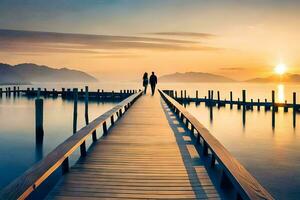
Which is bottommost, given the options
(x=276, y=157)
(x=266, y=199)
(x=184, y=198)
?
(x=276, y=157)

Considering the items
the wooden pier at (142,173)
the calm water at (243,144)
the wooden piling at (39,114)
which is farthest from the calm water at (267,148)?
the wooden piling at (39,114)

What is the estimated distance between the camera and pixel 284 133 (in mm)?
24625

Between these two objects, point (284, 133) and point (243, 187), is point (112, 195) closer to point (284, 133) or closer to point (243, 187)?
point (243, 187)

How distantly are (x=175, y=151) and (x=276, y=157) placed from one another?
10.2 metres

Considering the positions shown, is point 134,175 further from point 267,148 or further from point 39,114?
point 267,148

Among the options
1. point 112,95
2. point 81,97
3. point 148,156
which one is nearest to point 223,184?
point 148,156

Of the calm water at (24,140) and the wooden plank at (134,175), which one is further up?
the wooden plank at (134,175)

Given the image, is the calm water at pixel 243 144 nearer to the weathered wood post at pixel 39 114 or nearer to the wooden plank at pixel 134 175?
the weathered wood post at pixel 39 114

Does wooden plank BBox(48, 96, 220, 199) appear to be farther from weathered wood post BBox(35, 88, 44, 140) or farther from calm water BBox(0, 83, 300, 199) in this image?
weathered wood post BBox(35, 88, 44, 140)

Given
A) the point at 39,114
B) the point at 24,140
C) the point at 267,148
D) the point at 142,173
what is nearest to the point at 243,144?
the point at 267,148

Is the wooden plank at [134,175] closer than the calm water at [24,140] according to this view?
Yes

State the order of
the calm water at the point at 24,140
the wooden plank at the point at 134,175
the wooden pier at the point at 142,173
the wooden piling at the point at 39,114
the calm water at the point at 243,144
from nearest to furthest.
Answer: the wooden pier at the point at 142,173 < the wooden plank at the point at 134,175 < the calm water at the point at 243,144 < the calm water at the point at 24,140 < the wooden piling at the point at 39,114

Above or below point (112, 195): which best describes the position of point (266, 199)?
above

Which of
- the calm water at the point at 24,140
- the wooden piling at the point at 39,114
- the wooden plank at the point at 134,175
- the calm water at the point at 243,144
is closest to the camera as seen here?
the wooden plank at the point at 134,175
